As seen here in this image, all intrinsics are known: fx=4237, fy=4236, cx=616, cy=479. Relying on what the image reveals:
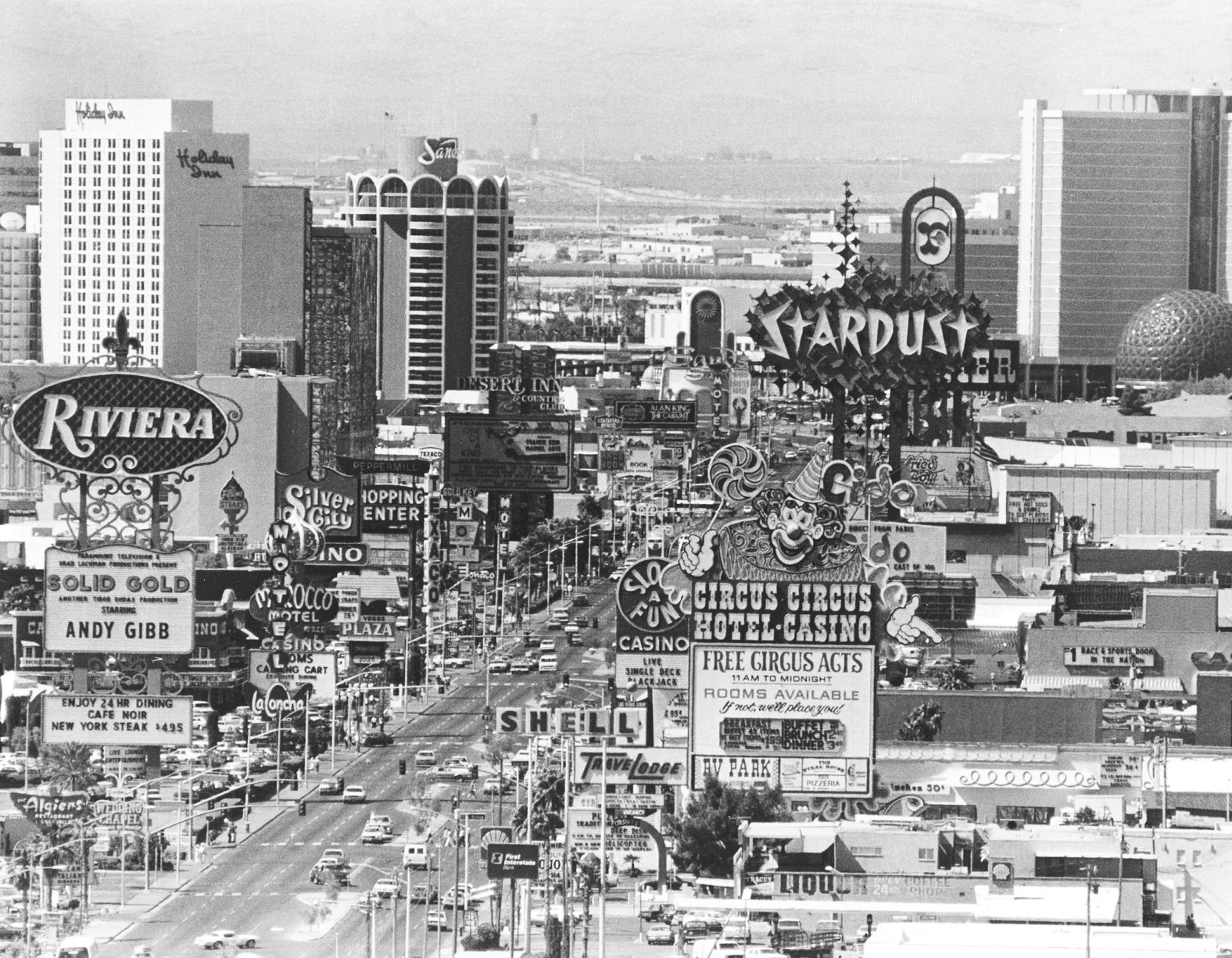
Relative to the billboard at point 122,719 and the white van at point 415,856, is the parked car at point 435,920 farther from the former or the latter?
the billboard at point 122,719

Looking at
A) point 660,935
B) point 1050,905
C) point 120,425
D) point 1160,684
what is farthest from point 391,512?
point 1050,905

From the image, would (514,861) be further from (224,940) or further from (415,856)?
(415,856)


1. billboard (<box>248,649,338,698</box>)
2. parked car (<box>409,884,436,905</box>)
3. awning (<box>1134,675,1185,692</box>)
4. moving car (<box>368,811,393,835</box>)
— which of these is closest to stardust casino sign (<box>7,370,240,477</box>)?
parked car (<box>409,884,436,905</box>)

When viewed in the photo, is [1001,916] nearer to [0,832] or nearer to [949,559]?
[0,832]

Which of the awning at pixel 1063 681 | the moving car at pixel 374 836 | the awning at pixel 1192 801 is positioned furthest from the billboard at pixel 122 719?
the awning at pixel 1063 681

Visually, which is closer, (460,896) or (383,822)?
(460,896)

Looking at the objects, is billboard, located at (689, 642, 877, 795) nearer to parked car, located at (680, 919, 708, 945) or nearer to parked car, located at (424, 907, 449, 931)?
parked car, located at (680, 919, 708, 945)
